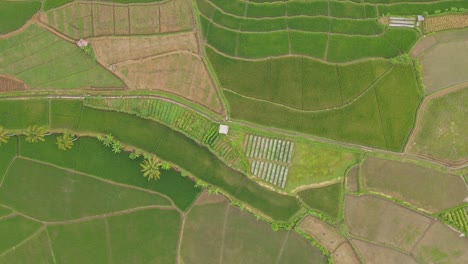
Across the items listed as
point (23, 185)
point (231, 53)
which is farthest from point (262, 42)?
point (23, 185)

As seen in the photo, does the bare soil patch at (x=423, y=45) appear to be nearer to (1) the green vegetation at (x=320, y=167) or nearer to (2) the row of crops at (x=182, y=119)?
(1) the green vegetation at (x=320, y=167)

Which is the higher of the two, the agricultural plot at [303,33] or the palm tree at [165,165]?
the agricultural plot at [303,33]

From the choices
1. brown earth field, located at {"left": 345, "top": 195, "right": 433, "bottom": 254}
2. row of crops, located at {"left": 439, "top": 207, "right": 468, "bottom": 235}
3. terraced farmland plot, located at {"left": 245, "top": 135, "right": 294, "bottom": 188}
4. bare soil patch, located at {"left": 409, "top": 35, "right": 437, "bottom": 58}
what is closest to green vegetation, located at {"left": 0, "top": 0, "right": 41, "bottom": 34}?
terraced farmland plot, located at {"left": 245, "top": 135, "right": 294, "bottom": 188}

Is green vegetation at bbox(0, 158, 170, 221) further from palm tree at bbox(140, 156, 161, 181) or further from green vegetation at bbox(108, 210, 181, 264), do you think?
palm tree at bbox(140, 156, 161, 181)

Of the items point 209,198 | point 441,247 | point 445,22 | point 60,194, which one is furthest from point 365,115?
point 60,194

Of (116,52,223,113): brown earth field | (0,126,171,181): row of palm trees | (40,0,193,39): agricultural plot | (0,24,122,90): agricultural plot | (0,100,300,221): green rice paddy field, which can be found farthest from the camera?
(0,24,122,90): agricultural plot

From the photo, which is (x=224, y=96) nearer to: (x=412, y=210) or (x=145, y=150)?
(x=145, y=150)

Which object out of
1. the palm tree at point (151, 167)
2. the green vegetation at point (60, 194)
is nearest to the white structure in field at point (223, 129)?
the palm tree at point (151, 167)

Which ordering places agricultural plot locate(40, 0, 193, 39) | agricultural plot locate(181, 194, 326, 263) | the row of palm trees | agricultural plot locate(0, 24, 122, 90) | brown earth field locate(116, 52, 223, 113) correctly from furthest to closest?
agricultural plot locate(0, 24, 122, 90), agricultural plot locate(40, 0, 193, 39), brown earth field locate(116, 52, 223, 113), agricultural plot locate(181, 194, 326, 263), the row of palm trees
